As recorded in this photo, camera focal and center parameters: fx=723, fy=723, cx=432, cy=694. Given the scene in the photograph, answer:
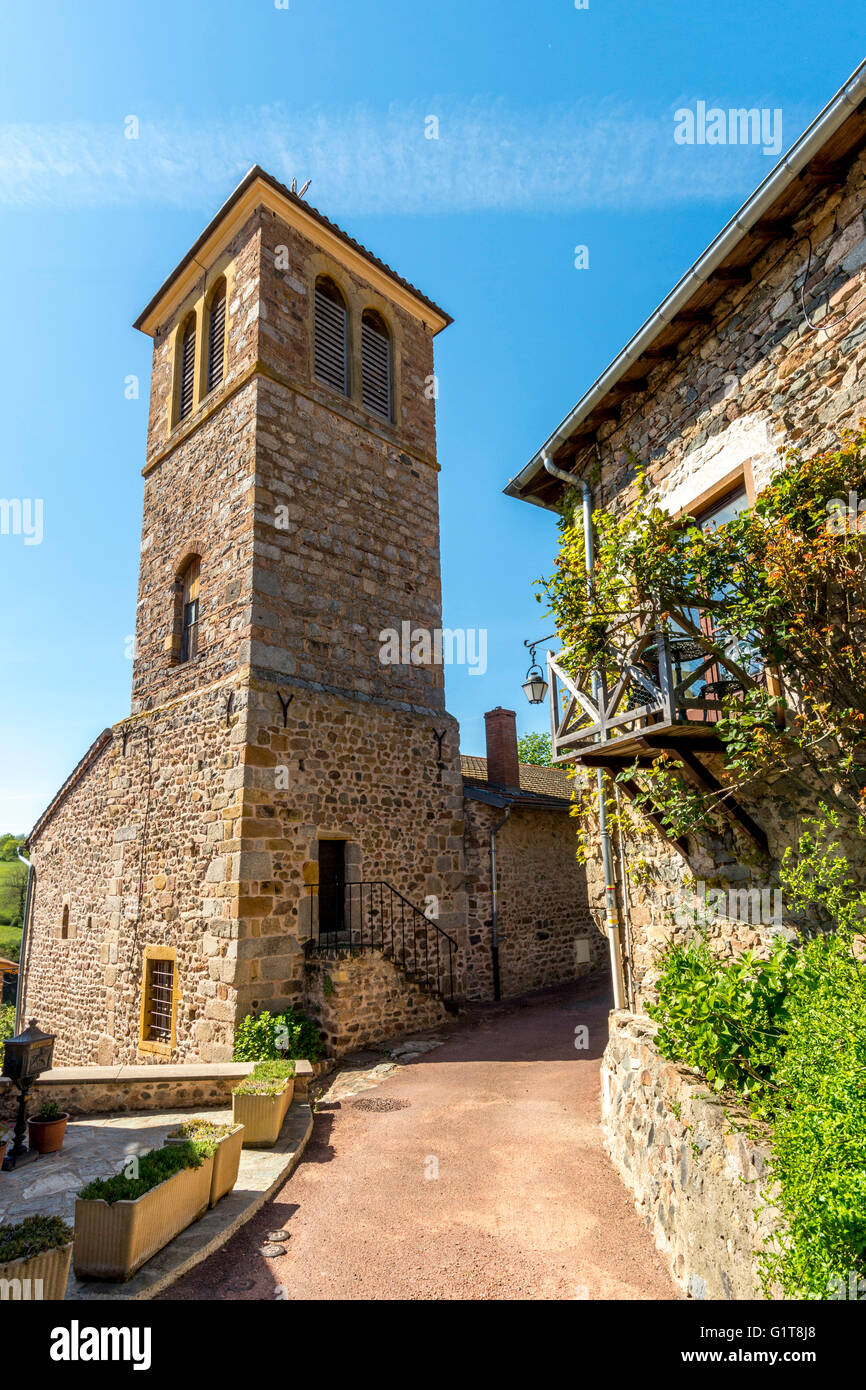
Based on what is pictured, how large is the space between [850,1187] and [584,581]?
4.08m

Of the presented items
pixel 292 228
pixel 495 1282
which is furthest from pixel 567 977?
pixel 292 228

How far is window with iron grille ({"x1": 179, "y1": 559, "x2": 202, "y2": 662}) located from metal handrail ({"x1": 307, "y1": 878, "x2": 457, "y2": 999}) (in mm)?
4257

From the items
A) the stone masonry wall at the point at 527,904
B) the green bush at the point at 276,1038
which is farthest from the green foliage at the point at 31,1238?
the stone masonry wall at the point at 527,904

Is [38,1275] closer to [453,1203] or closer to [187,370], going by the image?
[453,1203]

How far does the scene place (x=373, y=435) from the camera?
12352 millimetres

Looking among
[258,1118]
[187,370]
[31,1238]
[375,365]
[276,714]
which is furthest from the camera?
[187,370]

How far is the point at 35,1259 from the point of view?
10.1ft

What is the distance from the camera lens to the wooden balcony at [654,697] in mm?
4785

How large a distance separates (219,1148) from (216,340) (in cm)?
1204

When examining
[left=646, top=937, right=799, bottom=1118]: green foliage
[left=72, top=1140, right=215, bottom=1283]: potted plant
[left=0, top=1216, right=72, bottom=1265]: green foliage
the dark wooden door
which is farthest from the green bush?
[left=646, top=937, right=799, bottom=1118]: green foliage

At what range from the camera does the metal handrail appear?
32.4 feet

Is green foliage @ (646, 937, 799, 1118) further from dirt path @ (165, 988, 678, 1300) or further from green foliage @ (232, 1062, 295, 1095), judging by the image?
green foliage @ (232, 1062, 295, 1095)

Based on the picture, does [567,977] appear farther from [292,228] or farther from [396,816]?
[292,228]

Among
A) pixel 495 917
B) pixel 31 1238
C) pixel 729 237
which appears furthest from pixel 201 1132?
pixel 495 917
